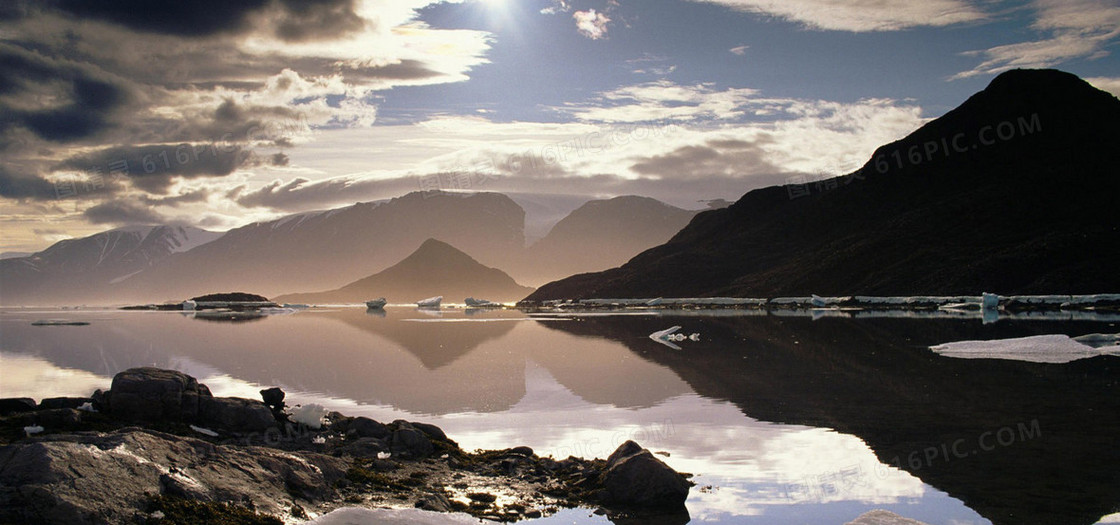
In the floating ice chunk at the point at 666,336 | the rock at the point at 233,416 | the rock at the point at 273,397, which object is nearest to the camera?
the rock at the point at 233,416

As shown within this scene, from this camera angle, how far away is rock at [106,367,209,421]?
16672 mm

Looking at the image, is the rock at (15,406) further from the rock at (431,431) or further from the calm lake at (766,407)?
the rock at (431,431)

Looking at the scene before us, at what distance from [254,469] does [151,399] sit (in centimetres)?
630

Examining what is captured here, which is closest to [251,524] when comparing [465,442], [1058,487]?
[465,442]

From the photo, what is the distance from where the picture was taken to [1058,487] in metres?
12.6

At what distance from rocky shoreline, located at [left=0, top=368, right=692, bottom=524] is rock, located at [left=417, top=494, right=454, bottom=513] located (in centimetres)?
3

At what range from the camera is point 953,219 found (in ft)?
429

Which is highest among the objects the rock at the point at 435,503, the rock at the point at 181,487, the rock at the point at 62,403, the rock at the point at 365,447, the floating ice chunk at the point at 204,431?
the rock at the point at 62,403

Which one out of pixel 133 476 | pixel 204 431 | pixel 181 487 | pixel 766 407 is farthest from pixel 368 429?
pixel 766 407

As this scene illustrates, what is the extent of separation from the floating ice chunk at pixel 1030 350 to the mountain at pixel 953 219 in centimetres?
7188

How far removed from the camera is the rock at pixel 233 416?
17281 mm

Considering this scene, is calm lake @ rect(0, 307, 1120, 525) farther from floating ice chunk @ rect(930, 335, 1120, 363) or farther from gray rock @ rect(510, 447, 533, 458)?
floating ice chunk @ rect(930, 335, 1120, 363)

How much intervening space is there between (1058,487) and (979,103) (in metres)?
178

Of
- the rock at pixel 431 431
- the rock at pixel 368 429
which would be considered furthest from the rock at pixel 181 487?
the rock at pixel 431 431
